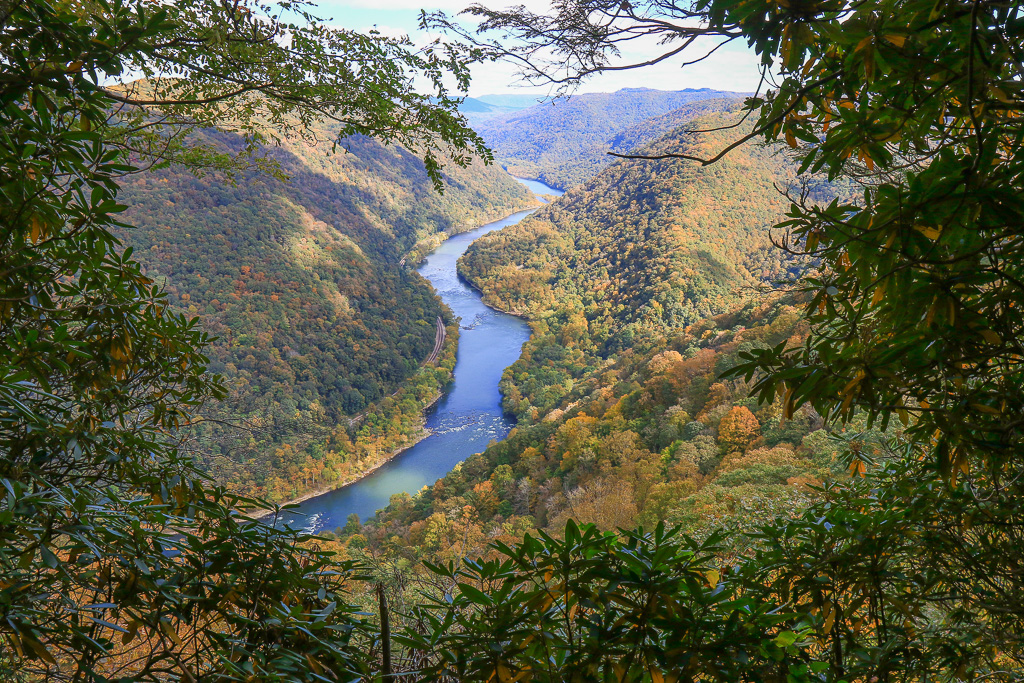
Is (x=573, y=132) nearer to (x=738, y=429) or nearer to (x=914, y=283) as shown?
(x=738, y=429)

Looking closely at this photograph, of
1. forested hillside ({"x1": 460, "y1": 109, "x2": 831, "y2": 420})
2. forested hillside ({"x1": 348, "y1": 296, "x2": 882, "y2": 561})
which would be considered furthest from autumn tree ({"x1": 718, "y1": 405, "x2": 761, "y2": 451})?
forested hillside ({"x1": 460, "y1": 109, "x2": 831, "y2": 420})

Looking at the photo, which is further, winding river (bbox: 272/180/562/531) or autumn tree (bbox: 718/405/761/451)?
winding river (bbox: 272/180/562/531)

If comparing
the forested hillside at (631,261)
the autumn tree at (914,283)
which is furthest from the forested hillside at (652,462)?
the forested hillside at (631,261)

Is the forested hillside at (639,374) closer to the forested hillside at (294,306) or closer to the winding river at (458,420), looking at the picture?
the winding river at (458,420)

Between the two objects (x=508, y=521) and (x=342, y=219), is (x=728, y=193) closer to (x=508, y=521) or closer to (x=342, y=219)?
(x=342, y=219)

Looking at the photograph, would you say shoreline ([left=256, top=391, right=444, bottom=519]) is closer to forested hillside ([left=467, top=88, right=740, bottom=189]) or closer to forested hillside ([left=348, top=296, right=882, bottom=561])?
forested hillside ([left=348, top=296, right=882, bottom=561])

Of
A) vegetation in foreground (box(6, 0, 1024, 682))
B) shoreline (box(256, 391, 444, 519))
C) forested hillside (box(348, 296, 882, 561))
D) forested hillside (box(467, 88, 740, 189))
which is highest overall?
forested hillside (box(467, 88, 740, 189))

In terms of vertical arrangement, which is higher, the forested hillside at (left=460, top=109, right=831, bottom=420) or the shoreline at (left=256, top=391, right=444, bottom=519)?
the forested hillside at (left=460, top=109, right=831, bottom=420)
